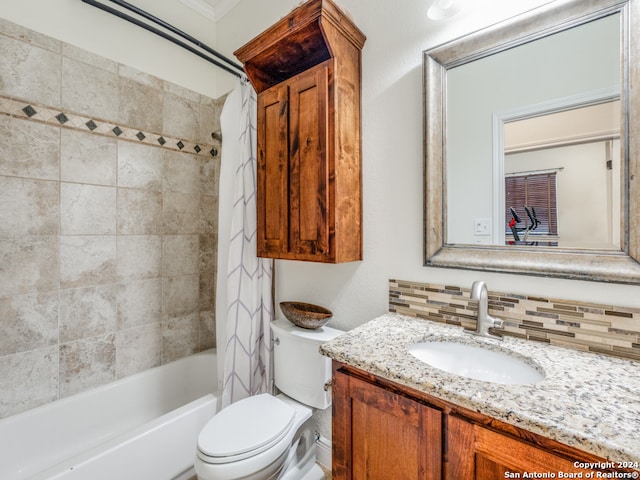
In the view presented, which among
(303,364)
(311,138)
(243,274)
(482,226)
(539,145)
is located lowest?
(303,364)

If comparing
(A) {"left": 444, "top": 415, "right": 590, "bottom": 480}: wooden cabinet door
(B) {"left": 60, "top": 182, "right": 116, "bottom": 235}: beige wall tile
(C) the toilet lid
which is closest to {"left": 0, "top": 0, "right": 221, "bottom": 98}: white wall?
(B) {"left": 60, "top": 182, "right": 116, "bottom": 235}: beige wall tile

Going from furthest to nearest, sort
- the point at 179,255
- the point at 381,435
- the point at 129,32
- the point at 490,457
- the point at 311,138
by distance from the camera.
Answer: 1. the point at 179,255
2. the point at 129,32
3. the point at 311,138
4. the point at 381,435
5. the point at 490,457

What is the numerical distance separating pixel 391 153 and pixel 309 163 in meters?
0.37

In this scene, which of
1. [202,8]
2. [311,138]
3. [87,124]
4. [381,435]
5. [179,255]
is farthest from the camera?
[202,8]

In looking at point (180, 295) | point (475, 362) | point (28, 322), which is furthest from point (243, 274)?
point (475, 362)

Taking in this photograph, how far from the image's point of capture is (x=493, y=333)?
1.03m

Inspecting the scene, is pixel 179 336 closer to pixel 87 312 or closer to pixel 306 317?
pixel 87 312

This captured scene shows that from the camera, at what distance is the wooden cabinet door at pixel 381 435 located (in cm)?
70

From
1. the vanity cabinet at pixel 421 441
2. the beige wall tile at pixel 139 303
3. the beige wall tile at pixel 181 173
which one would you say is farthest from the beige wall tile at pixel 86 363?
the vanity cabinet at pixel 421 441

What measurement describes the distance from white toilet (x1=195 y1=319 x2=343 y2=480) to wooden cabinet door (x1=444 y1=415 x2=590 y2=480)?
45 cm

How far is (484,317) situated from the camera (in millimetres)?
1002

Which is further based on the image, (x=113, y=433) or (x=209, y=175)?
(x=209, y=175)

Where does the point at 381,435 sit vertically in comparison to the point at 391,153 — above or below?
below

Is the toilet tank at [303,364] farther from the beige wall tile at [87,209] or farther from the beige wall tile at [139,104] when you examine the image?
the beige wall tile at [139,104]
